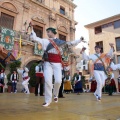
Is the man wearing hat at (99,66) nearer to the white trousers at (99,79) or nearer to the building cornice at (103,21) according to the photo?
the white trousers at (99,79)

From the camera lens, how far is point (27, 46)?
15.9 metres

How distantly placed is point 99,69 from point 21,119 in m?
3.98

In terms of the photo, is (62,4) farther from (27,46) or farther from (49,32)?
(49,32)

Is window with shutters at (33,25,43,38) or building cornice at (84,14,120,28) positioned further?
building cornice at (84,14,120,28)

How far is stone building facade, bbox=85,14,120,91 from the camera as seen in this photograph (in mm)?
24484

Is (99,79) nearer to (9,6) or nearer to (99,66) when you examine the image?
(99,66)

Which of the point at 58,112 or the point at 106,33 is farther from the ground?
the point at 106,33

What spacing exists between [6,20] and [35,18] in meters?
3.24

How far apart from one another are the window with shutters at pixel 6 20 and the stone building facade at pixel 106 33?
1478 centimetres

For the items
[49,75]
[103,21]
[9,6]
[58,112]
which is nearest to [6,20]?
[9,6]

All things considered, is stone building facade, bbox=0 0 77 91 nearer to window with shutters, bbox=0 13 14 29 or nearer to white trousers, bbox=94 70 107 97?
window with shutters, bbox=0 13 14 29

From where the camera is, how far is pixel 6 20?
15500 millimetres

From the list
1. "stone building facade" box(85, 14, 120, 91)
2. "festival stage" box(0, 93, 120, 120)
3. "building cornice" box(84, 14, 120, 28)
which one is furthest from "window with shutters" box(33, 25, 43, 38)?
"festival stage" box(0, 93, 120, 120)

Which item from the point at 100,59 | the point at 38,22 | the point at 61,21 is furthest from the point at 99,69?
the point at 61,21
